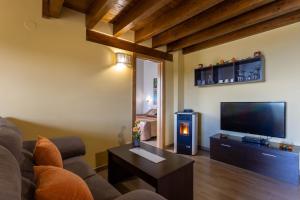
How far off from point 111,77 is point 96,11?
112cm

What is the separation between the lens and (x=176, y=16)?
259 cm

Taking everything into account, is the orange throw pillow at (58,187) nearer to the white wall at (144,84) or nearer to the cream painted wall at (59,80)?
the cream painted wall at (59,80)

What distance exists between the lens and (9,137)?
3.71 ft

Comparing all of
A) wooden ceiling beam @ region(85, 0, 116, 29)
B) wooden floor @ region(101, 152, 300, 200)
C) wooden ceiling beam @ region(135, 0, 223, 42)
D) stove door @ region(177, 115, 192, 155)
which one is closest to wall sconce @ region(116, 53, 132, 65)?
wooden ceiling beam @ region(135, 0, 223, 42)

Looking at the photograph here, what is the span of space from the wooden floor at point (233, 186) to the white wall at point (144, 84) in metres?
4.56

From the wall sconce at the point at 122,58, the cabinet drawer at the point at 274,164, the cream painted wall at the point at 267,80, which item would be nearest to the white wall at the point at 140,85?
the cream painted wall at the point at 267,80

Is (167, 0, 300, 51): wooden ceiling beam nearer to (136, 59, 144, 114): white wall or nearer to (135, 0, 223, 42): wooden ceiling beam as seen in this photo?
(135, 0, 223, 42): wooden ceiling beam

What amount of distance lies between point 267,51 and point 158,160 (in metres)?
2.84

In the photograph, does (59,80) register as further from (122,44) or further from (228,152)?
(228,152)

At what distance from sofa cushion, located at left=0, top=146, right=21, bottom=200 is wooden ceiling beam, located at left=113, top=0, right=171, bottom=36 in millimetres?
2140

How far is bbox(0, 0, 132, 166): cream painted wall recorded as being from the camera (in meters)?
2.19

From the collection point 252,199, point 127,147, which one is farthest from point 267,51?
point 127,147

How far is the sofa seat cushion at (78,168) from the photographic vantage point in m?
1.71

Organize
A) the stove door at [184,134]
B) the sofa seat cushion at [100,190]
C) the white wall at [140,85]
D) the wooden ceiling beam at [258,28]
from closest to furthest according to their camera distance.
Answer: the sofa seat cushion at [100,190], the wooden ceiling beam at [258,28], the stove door at [184,134], the white wall at [140,85]
